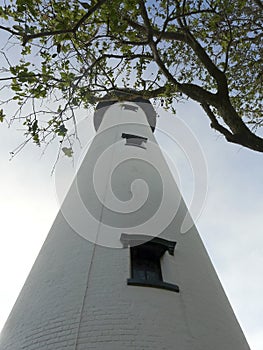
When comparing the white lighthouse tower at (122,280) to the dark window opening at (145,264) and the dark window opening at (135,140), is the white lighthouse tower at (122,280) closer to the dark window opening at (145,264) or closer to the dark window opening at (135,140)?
the dark window opening at (145,264)

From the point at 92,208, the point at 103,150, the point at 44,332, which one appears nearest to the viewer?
the point at 44,332

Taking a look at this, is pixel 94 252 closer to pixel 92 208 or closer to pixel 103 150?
pixel 92 208

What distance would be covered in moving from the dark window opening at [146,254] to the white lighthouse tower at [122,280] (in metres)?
0.02

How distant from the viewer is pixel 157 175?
315 inches

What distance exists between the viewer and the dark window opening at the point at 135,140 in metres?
9.13

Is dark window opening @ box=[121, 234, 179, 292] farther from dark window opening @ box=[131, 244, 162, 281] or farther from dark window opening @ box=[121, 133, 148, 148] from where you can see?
dark window opening @ box=[121, 133, 148, 148]

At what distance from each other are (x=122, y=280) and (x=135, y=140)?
4.95m

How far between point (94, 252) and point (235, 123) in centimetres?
289

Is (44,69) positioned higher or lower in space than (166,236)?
higher

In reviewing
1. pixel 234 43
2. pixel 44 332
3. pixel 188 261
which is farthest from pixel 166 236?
pixel 234 43

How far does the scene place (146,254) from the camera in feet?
18.7

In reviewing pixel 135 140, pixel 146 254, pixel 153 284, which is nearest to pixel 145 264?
pixel 146 254

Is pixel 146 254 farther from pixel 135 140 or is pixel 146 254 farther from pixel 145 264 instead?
pixel 135 140

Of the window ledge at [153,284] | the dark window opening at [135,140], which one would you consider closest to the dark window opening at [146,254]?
the window ledge at [153,284]
